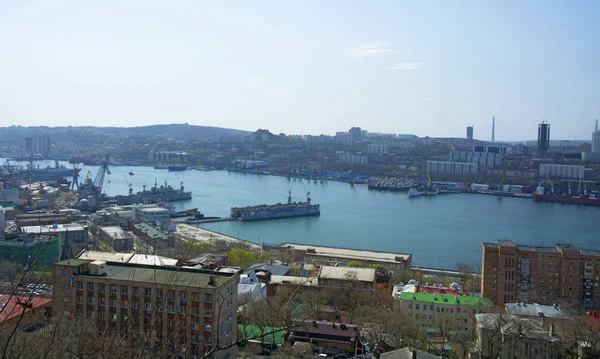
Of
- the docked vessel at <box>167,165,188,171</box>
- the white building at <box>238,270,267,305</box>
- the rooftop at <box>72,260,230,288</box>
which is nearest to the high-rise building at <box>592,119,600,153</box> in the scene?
the docked vessel at <box>167,165,188,171</box>

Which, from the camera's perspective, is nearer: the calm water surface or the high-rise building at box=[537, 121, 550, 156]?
the calm water surface

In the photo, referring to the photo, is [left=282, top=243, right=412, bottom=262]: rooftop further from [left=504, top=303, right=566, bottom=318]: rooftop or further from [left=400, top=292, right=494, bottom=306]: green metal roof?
[left=504, top=303, right=566, bottom=318]: rooftop

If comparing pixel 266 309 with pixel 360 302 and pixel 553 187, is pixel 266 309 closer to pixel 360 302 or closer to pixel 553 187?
pixel 360 302

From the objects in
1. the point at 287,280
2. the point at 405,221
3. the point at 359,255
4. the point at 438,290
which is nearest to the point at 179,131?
the point at 405,221

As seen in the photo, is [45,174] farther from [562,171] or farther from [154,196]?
[562,171]

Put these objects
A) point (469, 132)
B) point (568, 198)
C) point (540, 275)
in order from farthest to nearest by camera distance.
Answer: point (469, 132) → point (568, 198) → point (540, 275)

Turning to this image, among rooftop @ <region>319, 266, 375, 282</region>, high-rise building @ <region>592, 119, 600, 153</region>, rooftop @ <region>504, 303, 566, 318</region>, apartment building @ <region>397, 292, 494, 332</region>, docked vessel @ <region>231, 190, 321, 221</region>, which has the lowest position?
docked vessel @ <region>231, 190, 321, 221</region>
